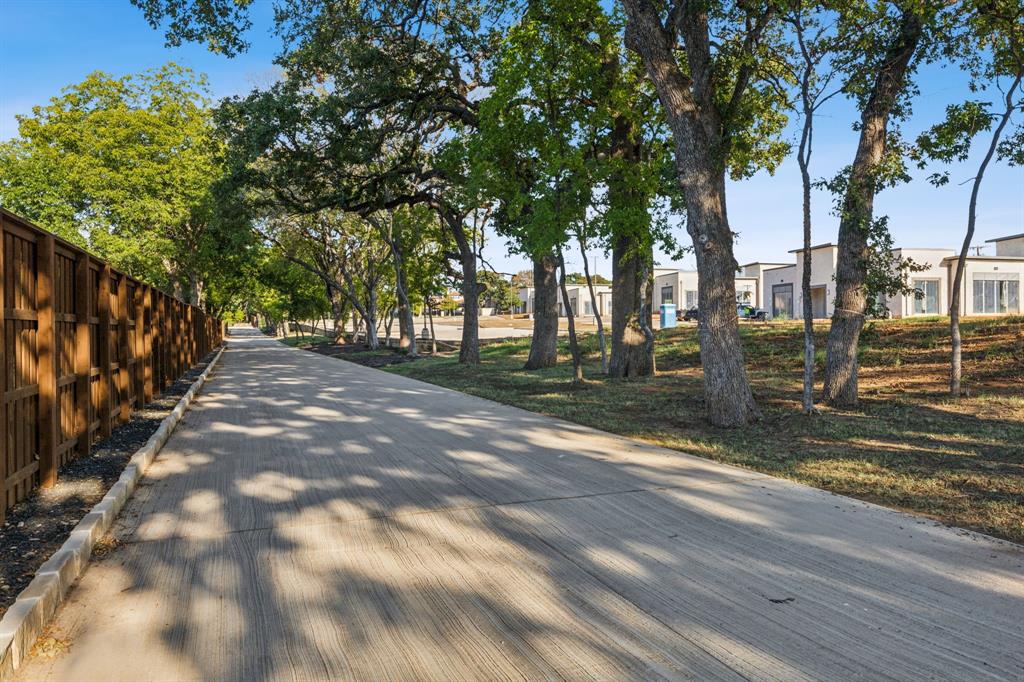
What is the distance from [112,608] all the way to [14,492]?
253 centimetres

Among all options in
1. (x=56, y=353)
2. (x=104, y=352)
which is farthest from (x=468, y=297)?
(x=56, y=353)

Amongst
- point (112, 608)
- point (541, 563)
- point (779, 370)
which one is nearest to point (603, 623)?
point (541, 563)

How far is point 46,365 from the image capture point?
6191mm

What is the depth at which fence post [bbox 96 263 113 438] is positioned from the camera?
8.66 metres

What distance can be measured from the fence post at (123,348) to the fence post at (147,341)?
1.68 meters

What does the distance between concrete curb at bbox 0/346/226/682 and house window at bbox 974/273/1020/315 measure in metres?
44.2

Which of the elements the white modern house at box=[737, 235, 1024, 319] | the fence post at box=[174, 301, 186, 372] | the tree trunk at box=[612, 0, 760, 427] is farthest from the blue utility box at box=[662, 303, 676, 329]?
the tree trunk at box=[612, 0, 760, 427]

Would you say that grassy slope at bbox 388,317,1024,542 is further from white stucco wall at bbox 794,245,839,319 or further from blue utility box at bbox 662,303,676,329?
white stucco wall at bbox 794,245,839,319

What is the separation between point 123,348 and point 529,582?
8.57 metres

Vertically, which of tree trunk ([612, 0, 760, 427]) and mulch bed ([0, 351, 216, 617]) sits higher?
tree trunk ([612, 0, 760, 427])

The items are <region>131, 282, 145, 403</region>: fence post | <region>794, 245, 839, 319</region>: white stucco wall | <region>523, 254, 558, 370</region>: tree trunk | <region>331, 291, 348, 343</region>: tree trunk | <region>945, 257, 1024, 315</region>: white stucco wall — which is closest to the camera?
<region>131, 282, 145, 403</region>: fence post

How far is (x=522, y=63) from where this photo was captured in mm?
14094

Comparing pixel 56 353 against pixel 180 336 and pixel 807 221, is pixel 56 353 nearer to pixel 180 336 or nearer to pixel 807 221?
pixel 807 221

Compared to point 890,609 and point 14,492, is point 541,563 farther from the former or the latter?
point 14,492
